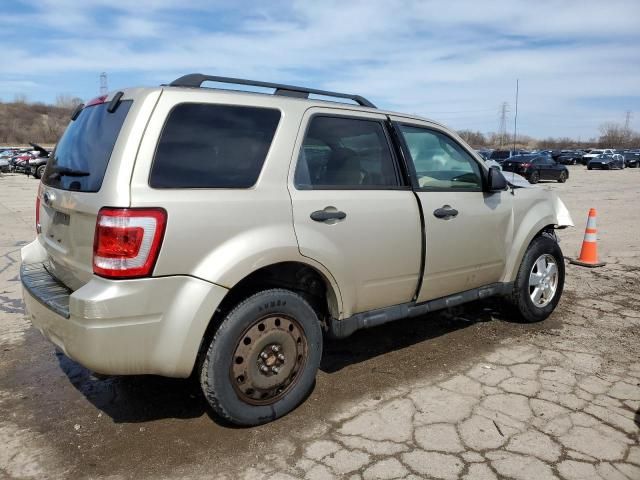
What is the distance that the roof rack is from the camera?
3.09 meters

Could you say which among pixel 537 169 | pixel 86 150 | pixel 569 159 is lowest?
pixel 86 150

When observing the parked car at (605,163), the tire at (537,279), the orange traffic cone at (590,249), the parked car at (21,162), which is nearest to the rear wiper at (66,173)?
the tire at (537,279)

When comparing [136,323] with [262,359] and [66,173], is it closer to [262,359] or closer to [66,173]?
[262,359]

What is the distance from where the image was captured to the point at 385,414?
330cm

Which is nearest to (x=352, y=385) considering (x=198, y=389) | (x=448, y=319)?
(x=198, y=389)

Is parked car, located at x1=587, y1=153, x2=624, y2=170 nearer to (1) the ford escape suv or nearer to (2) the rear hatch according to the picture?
(1) the ford escape suv

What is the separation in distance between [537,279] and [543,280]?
0.11 meters

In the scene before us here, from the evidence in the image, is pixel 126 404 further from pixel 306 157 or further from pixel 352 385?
pixel 306 157

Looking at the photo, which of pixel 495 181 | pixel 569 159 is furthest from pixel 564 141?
pixel 495 181

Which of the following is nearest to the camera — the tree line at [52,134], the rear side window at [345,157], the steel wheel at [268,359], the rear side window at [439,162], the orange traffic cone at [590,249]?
the steel wheel at [268,359]

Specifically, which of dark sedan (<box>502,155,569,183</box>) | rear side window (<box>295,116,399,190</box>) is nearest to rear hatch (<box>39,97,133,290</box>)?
rear side window (<box>295,116,399,190</box>)

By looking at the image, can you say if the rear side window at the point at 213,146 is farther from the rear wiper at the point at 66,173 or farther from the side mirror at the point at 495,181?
the side mirror at the point at 495,181

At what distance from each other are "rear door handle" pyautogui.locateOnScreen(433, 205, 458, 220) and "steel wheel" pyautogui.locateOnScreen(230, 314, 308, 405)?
4.42 ft

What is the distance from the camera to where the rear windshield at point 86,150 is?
281 centimetres
